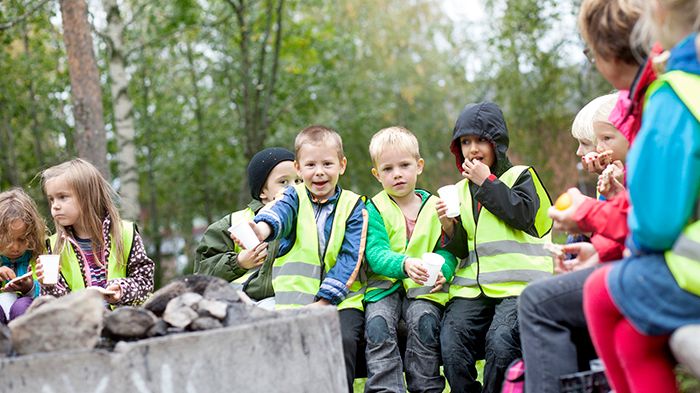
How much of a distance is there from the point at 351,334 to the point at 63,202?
193 centimetres

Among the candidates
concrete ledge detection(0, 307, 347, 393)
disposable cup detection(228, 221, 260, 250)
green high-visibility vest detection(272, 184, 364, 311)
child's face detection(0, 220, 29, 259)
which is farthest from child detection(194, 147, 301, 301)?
concrete ledge detection(0, 307, 347, 393)

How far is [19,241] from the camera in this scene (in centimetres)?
498

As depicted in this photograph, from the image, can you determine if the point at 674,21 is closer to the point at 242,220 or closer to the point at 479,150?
the point at 479,150

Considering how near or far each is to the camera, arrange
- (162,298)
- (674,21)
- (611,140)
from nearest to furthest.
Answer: (674,21) < (162,298) < (611,140)

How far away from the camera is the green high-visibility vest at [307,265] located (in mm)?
4363

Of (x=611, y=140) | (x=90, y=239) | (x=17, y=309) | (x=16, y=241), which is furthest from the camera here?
(x=16, y=241)

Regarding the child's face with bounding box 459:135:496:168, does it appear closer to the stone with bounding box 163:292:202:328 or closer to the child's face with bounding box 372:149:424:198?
the child's face with bounding box 372:149:424:198

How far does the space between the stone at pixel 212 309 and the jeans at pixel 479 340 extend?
1388 mm

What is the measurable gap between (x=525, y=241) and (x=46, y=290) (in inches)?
110

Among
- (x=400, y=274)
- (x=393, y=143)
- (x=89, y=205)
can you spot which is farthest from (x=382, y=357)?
(x=89, y=205)

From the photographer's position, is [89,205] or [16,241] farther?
[16,241]

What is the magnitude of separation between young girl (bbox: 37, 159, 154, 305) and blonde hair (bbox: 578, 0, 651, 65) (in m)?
3.00

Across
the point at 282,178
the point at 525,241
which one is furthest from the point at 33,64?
the point at 525,241

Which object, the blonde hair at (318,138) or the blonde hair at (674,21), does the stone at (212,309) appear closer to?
the blonde hair at (318,138)
